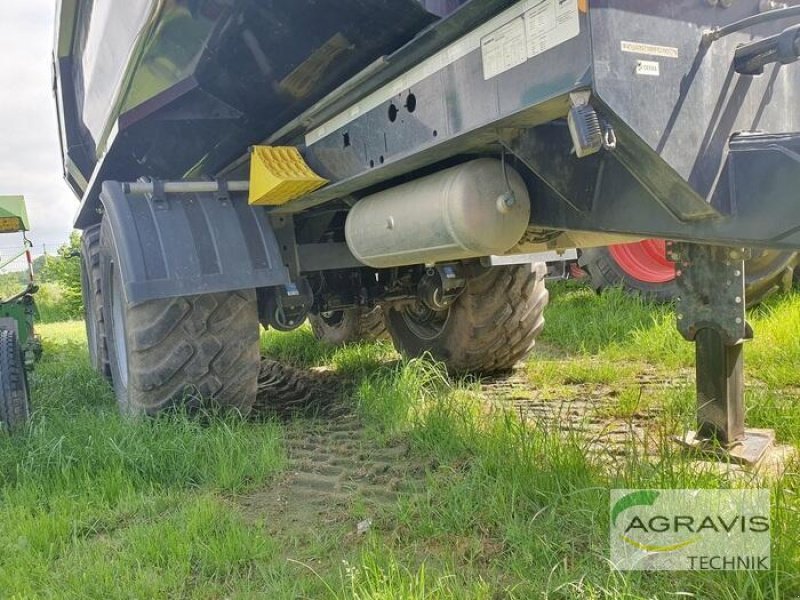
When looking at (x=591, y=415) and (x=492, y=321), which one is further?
(x=492, y=321)

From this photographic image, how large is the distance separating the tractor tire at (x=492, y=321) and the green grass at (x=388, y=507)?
1.23 feet

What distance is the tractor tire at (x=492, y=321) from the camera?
340 cm

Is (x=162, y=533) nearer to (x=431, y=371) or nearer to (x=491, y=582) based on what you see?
(x=491, y=582)

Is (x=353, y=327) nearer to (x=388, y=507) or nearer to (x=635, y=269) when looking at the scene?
(x=635, y=269)

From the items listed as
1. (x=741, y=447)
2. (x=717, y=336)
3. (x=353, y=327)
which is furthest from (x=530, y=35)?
(x=353, y=327)

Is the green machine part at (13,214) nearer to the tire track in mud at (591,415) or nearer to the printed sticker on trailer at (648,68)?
the tire track in mud at (591,415)

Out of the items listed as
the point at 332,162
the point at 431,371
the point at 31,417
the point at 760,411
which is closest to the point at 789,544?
the point at 760,411

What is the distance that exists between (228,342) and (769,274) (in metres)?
3.12

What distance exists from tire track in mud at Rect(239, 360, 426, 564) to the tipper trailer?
0.41 metres

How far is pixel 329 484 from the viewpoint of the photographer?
2.23 m

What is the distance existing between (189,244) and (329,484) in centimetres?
105

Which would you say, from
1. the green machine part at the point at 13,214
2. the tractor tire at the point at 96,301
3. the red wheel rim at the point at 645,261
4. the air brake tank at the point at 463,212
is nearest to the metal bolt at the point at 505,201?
the air brake tank at the point at 463,212

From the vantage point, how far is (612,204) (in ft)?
5.83

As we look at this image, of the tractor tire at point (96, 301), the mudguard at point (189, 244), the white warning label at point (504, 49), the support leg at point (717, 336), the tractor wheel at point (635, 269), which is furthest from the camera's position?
the tractor wheel at point (635, 269)
